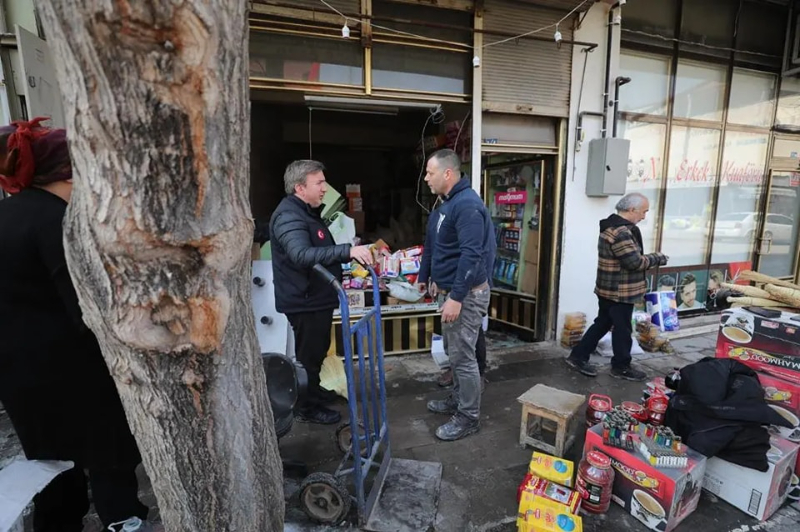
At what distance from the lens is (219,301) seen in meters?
1.11

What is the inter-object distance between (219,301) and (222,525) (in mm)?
797

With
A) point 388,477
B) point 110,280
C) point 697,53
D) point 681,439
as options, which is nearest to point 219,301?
point 110,280

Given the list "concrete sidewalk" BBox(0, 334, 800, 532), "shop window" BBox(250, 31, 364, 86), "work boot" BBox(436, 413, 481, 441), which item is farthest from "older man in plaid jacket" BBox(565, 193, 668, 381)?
"shop window" BBox(250, 31, 364, 86)

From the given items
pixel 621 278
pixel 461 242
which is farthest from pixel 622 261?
pixel 461 242

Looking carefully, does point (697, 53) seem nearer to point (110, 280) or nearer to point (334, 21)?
point (334, 21)

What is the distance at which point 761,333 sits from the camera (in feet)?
8.71

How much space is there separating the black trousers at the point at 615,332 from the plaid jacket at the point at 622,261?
0.35 ft

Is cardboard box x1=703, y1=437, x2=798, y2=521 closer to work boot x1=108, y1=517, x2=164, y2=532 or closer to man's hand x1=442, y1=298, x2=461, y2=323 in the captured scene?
man's hand x1=442, y1=298, x2=461, y2=323

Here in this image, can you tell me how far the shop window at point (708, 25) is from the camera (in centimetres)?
530

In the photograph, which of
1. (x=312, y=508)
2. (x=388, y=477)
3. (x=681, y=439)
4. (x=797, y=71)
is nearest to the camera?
(x=312, y=508)

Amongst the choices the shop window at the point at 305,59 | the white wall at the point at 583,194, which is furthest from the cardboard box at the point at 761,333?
the shop window at the point at 305,59

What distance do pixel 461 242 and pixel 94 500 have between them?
2.43 metres

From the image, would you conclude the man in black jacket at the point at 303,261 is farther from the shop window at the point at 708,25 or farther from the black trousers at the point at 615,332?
the shop window at the point at 708,25

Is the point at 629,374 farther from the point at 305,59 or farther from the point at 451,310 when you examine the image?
the point at 305,59
